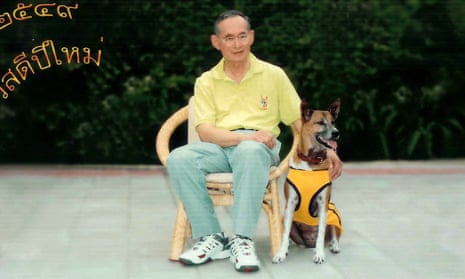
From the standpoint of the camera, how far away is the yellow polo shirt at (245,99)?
15.4ft

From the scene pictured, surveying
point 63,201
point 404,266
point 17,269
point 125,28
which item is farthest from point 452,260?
Answer: point 125,28

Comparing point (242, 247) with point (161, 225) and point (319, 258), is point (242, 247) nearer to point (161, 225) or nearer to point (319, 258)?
point (319, 258)

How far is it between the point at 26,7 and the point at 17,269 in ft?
11.7

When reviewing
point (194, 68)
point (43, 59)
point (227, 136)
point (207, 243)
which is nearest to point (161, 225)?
point (207, 243)

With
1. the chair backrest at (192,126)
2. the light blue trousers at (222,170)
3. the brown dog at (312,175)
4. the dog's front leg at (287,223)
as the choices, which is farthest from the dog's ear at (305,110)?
the chair backrest at (192,126)

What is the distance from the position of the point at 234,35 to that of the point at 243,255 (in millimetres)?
1158

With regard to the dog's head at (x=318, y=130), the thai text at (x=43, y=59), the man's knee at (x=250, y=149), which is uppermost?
the dog's head at (x=318, y=130)

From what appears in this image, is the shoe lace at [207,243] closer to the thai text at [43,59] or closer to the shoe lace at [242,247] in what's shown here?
the shoe lace at [242,247]

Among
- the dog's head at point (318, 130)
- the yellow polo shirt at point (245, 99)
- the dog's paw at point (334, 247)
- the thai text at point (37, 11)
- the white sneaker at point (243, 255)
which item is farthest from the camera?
the thai text at point (37, 11)

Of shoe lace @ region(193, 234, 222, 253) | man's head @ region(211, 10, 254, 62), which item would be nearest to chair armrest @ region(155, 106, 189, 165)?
shoe lace @ region(193, 234, 222, 253)

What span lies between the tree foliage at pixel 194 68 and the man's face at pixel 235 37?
3.18 metres

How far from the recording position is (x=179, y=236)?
4.71 metres

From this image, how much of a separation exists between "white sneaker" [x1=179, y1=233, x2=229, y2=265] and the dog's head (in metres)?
0.69

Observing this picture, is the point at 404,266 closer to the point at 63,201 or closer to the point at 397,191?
the point at 397,191
